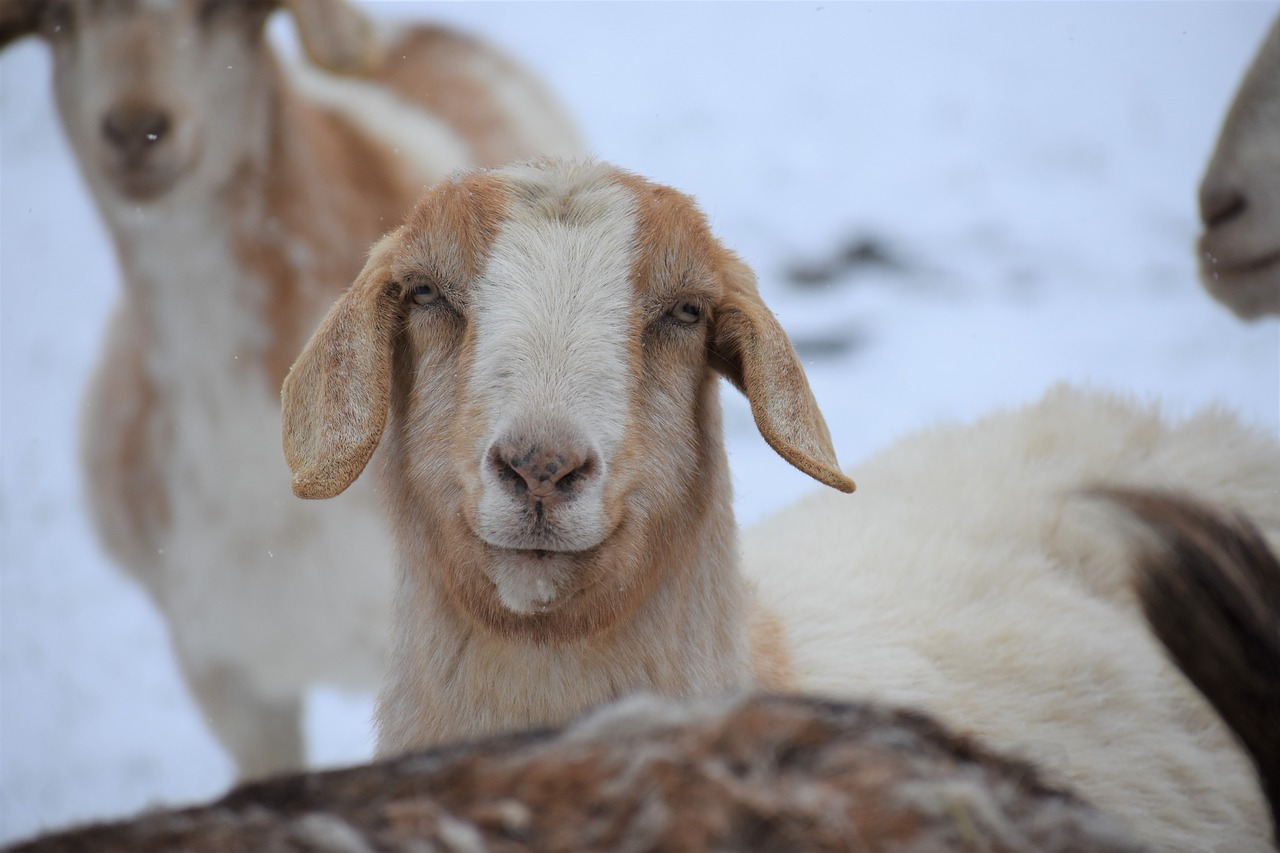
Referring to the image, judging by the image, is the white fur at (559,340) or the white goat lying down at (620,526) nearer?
the white fur at (559,340)

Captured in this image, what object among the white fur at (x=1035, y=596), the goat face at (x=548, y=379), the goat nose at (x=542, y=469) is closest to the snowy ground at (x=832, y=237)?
the white fur at (x=1035, y=596)

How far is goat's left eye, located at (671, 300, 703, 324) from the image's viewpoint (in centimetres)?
273

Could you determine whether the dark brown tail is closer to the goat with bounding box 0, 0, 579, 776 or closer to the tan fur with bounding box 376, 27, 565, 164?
the goat with bounding box 0, 0, 579, 776

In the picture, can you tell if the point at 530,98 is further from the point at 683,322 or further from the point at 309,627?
the point at 683,322

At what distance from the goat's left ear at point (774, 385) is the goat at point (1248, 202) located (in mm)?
1704

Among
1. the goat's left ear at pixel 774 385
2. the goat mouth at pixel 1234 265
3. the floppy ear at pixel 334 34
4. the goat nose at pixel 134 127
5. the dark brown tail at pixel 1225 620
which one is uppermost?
the floppy ear at pixel 334 34

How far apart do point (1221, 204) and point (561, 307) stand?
2231 millimetres

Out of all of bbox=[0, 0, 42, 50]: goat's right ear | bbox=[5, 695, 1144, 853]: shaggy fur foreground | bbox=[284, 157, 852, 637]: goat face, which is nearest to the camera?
bbox=[5, 695, 1144, 853]: shaggy fur foreground

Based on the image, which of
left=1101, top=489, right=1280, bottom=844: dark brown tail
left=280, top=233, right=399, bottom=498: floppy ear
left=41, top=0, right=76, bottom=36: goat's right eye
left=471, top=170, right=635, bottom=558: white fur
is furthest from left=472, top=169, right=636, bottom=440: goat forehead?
left=41, top=0, right=76, bottom=36: goat's right eye

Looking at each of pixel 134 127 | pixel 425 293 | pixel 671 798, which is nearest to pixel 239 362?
pixel 134 127

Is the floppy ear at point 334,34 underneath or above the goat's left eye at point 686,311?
above

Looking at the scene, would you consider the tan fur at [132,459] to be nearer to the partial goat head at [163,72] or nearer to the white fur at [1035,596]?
the partial goat head at [163,72]

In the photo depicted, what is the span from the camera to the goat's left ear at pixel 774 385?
105 inches

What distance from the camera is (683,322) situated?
2742mm
